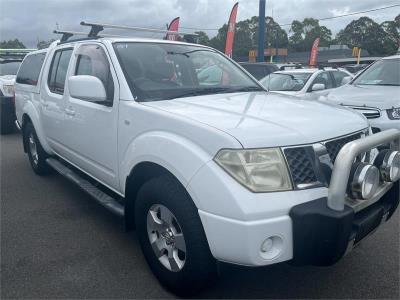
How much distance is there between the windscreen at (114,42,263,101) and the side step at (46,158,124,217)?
37.3 inches

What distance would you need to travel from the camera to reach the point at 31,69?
597cm

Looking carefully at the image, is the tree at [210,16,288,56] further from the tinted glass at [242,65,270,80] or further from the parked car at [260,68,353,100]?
the parked car at [260,68,353,100]

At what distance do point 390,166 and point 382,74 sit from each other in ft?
15.9

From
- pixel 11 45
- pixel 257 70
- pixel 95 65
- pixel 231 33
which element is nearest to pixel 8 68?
pixel 257 70

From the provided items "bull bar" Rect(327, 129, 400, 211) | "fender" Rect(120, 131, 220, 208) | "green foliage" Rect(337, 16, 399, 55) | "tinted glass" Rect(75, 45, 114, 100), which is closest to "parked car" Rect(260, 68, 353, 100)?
"tinted glass" Rect(75, 45, 114, 100)

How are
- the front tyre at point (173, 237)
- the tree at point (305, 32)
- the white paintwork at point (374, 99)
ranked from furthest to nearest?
the tree at point (305, 32)
the white paintwork at point (374, 99)
the front tyre at point (173, 237)

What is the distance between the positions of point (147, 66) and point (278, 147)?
5.40 feet

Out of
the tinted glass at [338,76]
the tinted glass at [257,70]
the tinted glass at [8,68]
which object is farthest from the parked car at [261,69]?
the tinted glass at [8,68]

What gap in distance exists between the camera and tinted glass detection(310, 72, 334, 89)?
9166mm

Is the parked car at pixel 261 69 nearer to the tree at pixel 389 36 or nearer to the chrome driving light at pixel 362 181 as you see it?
the chrome driving light at pixel 362 181

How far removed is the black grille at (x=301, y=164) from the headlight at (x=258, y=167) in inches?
2.0

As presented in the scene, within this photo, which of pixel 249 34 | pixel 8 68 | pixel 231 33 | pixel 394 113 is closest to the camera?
pixel 394 113

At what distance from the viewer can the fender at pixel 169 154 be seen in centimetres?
236

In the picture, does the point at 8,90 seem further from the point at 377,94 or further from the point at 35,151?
the point at 377,94
